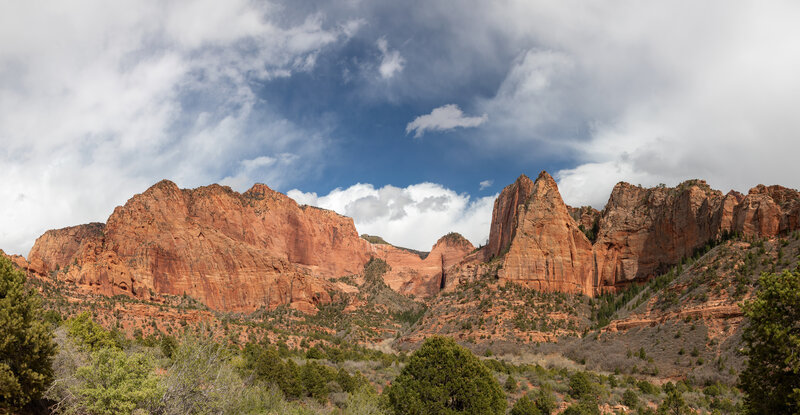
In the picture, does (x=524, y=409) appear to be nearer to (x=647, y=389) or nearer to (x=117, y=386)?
(x=647, y=389)

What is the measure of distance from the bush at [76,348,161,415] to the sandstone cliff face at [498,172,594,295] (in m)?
73.8

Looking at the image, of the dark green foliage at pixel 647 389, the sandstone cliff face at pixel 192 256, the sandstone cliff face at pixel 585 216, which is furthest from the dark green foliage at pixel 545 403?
the sandstone cliff face at pixel 585 216

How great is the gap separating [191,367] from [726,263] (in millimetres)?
64598

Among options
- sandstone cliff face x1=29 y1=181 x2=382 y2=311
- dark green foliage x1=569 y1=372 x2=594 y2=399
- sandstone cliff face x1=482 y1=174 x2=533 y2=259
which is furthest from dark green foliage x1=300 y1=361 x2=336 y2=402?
sandstone cliff face x1=482 y1=174 x2=533 y2=259

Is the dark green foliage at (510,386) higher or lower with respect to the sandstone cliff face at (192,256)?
lower

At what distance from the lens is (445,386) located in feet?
75.6

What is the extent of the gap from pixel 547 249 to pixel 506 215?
22447 millimetres

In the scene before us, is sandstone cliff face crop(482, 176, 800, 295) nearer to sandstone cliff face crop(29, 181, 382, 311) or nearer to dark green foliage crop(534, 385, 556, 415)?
sandstone cliff face crop(29, 181, 382, 311)

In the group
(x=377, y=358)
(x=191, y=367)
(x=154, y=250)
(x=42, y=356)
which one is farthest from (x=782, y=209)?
(x=154, y=250)

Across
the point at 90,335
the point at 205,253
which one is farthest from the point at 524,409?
the point at 205,253

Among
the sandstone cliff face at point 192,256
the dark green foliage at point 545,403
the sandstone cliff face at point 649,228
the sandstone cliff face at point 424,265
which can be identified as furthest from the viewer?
the sandstone cliff face at point 424,265

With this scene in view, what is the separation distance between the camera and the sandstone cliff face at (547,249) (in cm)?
8462

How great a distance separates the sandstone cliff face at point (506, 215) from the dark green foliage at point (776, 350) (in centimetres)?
7936

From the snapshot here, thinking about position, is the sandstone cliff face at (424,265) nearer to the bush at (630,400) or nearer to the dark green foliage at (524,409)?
the bush at (630,400)
